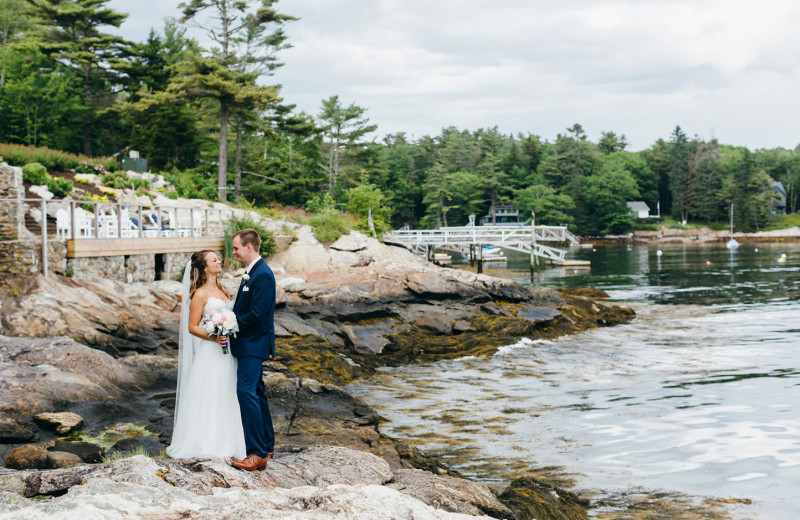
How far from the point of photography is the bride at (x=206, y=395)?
6.23 meters

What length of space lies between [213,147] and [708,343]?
3752cm

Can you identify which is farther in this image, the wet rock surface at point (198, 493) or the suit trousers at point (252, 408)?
the suit trousers at point (252, 408)

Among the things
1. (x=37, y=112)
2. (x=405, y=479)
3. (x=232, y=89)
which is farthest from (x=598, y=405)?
(x=37, y=112)

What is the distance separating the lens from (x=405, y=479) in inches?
260

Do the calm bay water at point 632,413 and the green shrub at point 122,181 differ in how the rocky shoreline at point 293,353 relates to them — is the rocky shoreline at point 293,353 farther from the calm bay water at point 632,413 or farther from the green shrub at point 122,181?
the green shrub at point 122,181

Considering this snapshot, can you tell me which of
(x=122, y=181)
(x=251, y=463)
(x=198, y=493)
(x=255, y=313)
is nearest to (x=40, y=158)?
(x=122, y=181)

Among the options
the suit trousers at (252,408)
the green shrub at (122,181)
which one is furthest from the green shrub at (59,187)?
the suit trousers at (252,408)

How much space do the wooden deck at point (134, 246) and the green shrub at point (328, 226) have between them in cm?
453

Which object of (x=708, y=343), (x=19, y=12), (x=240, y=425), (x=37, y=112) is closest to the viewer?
(x=240, y=425)

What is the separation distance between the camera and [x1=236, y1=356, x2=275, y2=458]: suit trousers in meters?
5.94

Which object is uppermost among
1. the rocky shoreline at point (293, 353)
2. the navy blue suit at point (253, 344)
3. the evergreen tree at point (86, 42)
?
the evergreen tree at point (86, 42)

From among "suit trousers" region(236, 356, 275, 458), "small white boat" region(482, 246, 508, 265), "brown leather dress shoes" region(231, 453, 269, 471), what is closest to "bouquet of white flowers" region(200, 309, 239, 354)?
"suit trousers" region(236, 356, 275, 458)

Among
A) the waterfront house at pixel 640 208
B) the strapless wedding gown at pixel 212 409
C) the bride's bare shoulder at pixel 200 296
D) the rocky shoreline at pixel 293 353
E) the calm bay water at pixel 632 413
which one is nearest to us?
the strapless wedding gown at pixel 212 409

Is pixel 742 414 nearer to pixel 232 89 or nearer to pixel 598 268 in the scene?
pixel 232 89
